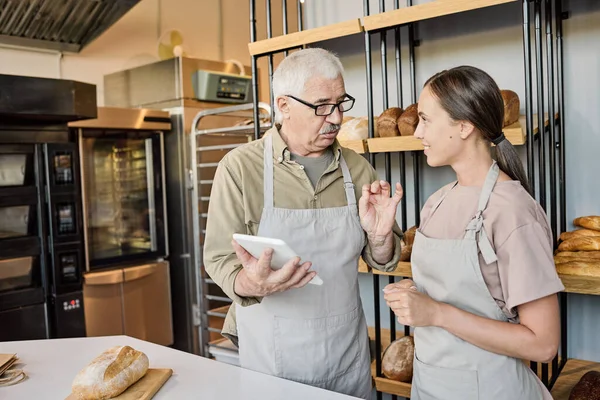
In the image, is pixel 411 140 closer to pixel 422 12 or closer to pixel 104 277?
pixel 422 12

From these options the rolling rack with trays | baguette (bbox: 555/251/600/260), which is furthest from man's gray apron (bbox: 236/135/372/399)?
the rolling rack with trays

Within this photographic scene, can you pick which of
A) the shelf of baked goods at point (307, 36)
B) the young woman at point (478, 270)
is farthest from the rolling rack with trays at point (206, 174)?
the young woman at point (478, 270)

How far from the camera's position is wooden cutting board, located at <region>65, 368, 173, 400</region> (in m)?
1.28

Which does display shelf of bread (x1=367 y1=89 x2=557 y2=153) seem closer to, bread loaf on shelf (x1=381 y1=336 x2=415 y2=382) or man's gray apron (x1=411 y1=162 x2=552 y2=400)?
man's gray apron (x1=411 y1=162 x2=552 y2=400)

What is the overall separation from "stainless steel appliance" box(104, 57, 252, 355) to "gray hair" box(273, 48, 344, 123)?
241 centimetres

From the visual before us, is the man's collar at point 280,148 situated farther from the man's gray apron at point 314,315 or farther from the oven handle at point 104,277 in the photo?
the oven handle at point 104,277

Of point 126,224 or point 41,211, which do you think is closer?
point 41,211

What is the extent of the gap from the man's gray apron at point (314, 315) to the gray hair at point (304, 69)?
0.22m

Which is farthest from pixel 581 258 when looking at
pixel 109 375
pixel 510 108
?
pixel 109 375

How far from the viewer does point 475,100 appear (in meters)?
1.36

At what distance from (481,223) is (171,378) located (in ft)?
2.79

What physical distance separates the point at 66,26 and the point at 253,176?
283 cm

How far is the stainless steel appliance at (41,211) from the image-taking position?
3.09m

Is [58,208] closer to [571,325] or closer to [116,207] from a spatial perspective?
[116,207]
